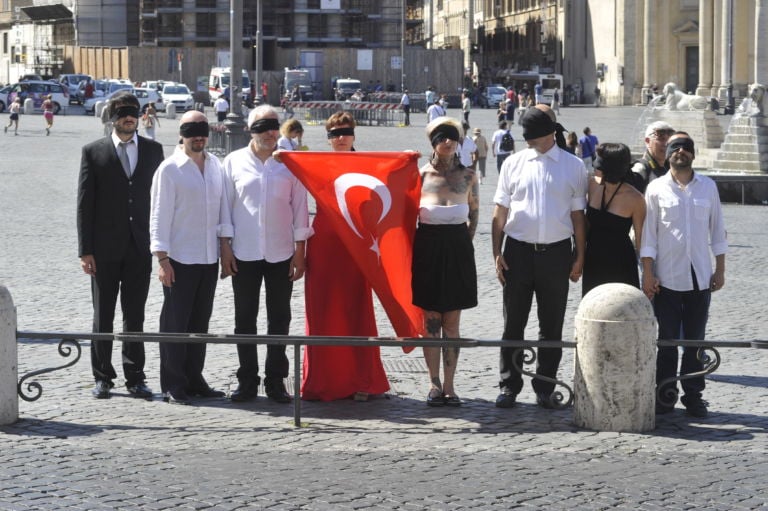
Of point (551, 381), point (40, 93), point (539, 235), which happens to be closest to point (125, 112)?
point (539, 235)

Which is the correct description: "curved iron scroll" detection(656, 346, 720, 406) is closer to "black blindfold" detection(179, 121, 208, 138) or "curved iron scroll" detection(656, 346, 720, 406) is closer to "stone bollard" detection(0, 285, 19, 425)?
"black blindfold" detection(179, 121, 208, 138)

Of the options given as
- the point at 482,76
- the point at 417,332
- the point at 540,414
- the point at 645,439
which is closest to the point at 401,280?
the point at 417,332

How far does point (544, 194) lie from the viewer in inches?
369

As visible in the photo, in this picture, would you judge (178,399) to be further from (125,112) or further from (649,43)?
(649,43)

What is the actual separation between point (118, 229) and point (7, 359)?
4.11 ft

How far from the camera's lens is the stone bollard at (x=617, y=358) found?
865cm

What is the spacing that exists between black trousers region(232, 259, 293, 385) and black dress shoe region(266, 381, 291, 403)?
37 millimetres

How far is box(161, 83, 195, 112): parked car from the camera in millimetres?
69438

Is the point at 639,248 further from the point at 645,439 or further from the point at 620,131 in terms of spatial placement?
the point at 620,131

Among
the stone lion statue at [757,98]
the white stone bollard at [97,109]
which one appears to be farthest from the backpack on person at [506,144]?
the white stone bollard at [97,109]

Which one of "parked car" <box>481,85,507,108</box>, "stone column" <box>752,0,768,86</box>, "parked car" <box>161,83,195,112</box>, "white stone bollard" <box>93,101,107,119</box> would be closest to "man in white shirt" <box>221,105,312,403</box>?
"white stone bollard" <box>93,101,107,119</box>

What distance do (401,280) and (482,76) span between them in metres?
106

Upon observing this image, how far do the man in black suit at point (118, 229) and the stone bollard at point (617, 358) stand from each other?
274cm

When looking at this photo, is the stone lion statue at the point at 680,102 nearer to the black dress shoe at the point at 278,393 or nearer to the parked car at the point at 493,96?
the black dress shoe at the point at 278,393
